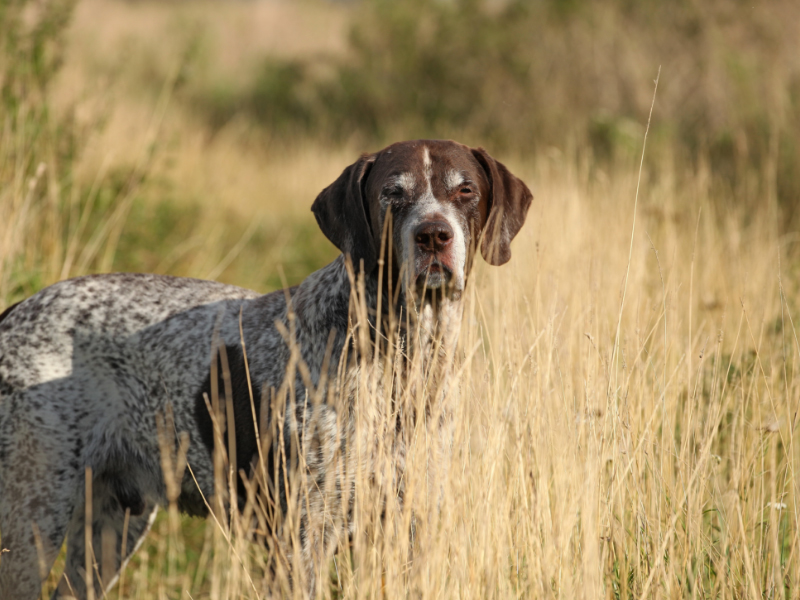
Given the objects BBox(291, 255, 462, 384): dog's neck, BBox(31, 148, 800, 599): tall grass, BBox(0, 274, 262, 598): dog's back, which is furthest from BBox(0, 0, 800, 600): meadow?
BBox(0, 274, 262, 598): dog's back

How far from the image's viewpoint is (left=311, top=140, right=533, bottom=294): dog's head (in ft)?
8.85

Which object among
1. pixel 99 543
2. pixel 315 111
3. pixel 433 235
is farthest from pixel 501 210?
pixel 315 111

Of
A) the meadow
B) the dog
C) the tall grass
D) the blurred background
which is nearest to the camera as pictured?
the tall grass

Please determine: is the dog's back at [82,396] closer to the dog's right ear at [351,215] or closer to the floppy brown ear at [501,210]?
the dog's right ear at [351,215]

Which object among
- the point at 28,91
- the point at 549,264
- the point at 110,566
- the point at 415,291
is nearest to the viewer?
the point at 415,291

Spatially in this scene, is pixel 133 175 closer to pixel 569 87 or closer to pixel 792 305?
pixel 792 305

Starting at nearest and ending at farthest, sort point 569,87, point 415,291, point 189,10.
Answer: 1. point 415,291
2. point 569,87
3. point 189,10

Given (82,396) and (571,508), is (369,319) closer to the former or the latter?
(571,508)

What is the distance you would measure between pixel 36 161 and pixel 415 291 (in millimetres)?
3451

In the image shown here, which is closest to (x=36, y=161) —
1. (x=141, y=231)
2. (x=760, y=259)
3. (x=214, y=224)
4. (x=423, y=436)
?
(x=141, y=231)

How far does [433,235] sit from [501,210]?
0.49m

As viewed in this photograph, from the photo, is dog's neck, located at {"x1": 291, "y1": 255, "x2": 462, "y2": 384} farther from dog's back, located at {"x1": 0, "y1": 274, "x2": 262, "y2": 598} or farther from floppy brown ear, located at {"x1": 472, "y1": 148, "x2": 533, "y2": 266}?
dog's back, located at {"x1": 0, "y1": 274, "x2": 262, "y2": 598}

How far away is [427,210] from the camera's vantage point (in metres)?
2.80

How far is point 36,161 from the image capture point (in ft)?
16.8
